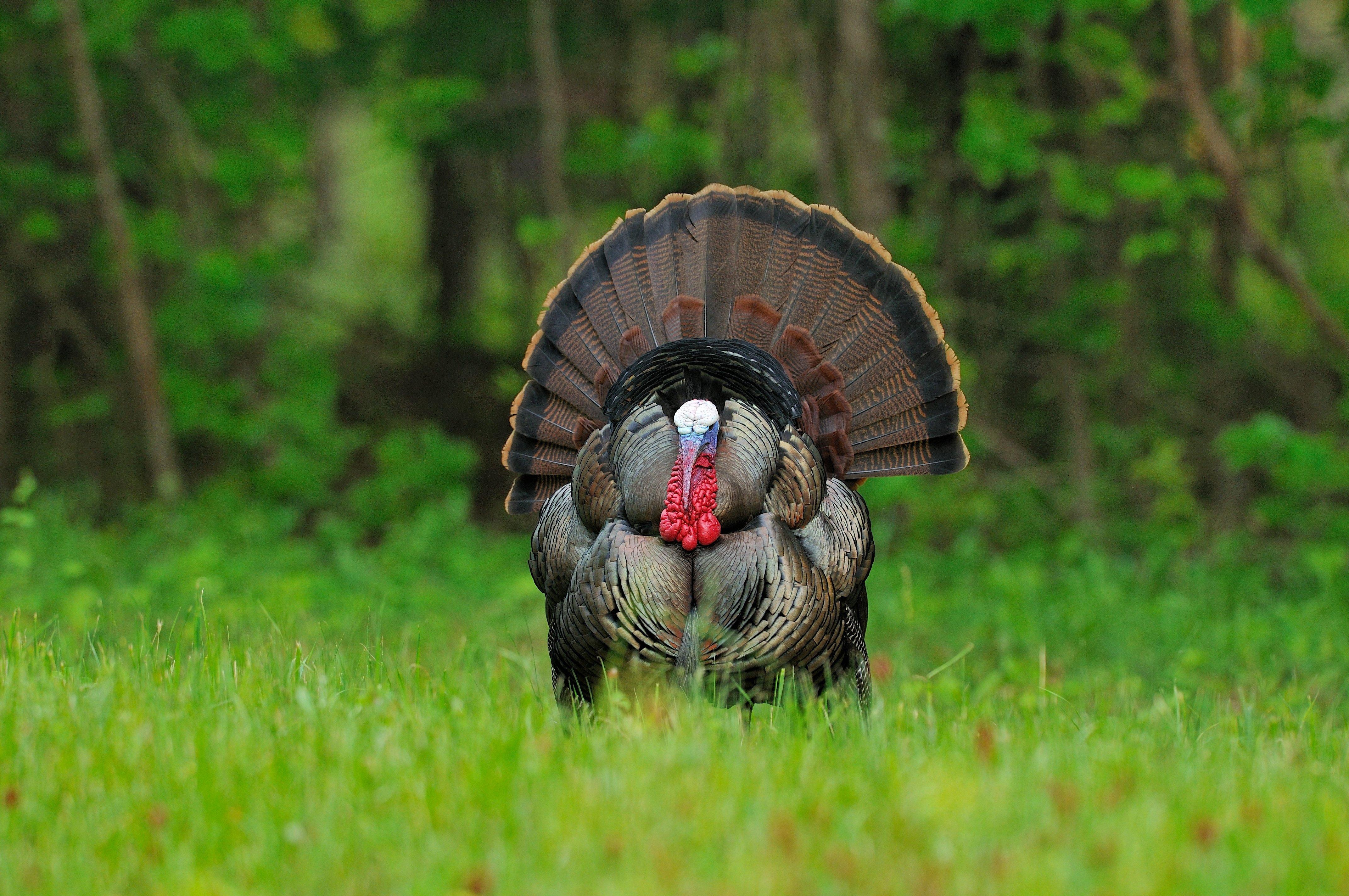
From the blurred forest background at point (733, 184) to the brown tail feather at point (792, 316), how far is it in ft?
9.84

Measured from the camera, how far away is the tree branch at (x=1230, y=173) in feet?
23.9

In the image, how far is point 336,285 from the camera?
15789 millimetres

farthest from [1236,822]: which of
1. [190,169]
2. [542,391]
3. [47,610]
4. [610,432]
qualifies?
[190,169]

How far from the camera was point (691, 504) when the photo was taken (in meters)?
3.66

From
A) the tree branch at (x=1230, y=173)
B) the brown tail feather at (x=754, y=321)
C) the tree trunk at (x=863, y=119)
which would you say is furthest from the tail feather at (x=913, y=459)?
the tree branch at (x=1230, y=173)

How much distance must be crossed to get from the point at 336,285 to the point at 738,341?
12.3 metres

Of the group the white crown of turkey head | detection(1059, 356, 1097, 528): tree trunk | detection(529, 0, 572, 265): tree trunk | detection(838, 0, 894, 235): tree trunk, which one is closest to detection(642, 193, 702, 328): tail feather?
the white crown of turkey head

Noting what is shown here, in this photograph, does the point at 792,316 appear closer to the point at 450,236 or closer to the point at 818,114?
the point at 818,114

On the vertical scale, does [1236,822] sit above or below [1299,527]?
above

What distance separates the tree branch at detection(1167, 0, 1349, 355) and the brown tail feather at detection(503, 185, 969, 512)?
3681mm

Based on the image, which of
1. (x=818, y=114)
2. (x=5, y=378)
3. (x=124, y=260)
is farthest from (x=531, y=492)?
(x=5, y=378)

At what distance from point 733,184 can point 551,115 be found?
148cm

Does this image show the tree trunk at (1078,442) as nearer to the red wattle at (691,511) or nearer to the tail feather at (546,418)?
the tail feather at (546,418)

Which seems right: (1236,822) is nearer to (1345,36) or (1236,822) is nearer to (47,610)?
(47,610)
